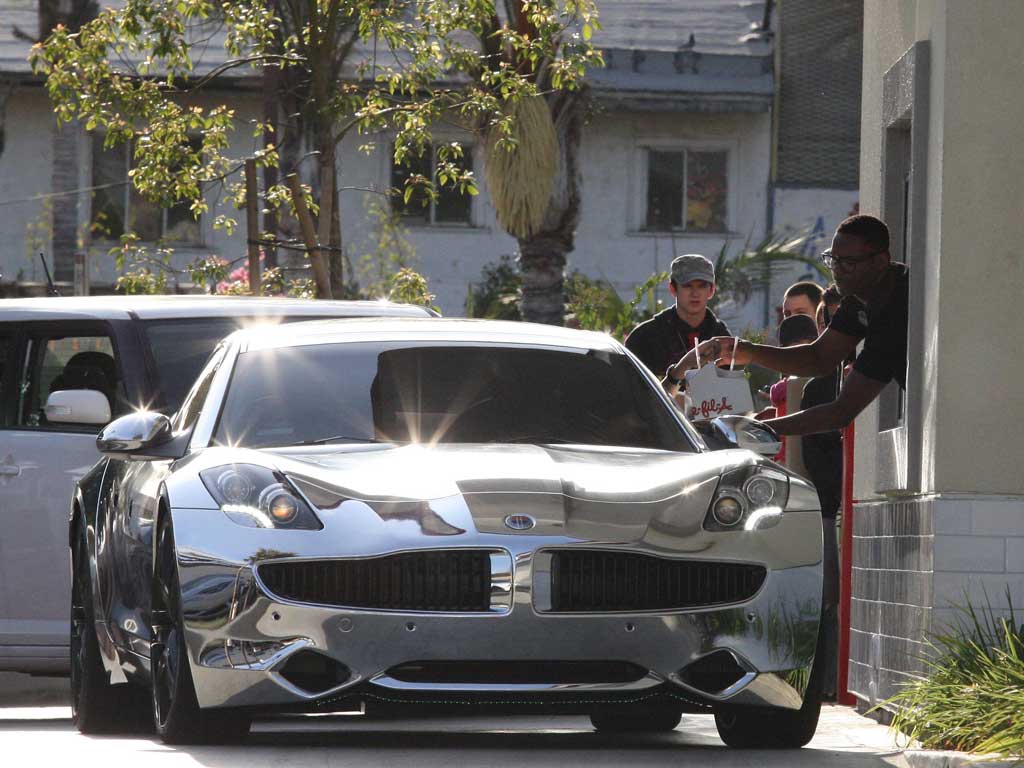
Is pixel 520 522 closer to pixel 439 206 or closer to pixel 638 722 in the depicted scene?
pixel 638 722

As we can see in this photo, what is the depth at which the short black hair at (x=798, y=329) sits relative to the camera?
1208 centimetres

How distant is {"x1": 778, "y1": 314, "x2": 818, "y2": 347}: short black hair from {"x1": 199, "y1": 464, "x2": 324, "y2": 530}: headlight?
5.74 meters

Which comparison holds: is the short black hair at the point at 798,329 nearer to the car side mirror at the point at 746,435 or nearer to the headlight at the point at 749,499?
the car side mirror at the point at 746,435

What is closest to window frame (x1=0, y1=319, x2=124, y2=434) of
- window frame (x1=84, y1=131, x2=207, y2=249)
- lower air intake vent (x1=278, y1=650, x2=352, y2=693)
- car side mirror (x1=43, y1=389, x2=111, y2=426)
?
car side mirror (x1=43, y1=389, x2=111, y2=426)

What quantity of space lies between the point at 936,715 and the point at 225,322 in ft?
12.1

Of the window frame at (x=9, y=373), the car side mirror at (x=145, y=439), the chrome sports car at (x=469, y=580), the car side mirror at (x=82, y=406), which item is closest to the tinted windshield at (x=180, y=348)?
the car side mirror at (x=82, y=406)

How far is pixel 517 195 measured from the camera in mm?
22016

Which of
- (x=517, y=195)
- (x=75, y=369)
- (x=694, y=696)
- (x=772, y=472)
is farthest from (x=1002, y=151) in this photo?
(x=517, y=195)

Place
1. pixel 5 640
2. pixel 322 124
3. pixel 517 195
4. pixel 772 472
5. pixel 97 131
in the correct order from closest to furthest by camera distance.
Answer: pixel 772 472
pixel 5 640
pixel 322 124
pixel 517 195
pixel 97 131

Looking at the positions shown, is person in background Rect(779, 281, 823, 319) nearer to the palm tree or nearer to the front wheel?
the front wheel

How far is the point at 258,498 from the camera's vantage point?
262 inches

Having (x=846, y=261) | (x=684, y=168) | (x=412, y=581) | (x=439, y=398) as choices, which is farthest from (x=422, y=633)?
(x=684, y=168)

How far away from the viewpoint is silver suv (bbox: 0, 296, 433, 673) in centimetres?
951

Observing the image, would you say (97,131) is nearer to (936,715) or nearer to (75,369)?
(75,369)
